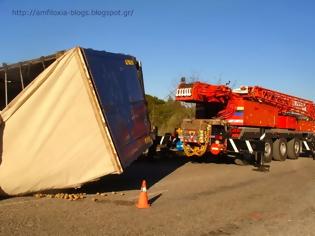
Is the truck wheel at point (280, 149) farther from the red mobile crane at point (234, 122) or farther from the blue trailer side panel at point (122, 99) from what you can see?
the blue trailer side panel at point (122, 99)

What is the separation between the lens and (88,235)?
656 centimetres

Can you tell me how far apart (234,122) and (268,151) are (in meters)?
2.34

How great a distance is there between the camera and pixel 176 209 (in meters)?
8.64

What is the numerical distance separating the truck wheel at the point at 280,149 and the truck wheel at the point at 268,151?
659mm

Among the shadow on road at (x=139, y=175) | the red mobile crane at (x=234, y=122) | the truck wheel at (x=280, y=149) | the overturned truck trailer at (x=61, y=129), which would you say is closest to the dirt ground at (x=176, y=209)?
the shadow on road at (x=139, y=175)

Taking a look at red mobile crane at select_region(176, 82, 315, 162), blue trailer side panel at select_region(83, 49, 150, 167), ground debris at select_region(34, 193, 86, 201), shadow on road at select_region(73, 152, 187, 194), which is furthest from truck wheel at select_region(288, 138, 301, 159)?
ground debris at select_region(34, 193, 86, 201)

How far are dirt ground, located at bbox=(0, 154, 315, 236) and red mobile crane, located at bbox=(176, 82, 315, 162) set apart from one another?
10.8 ft

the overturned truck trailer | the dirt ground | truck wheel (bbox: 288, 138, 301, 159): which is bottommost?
truck wheel (bbox: 288, 138, 301, 159)

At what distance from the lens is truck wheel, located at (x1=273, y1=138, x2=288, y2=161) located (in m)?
19.7

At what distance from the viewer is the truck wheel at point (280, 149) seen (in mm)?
19719

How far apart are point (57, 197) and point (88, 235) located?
292 centimetres

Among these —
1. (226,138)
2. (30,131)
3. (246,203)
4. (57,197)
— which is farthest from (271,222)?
(226,138)

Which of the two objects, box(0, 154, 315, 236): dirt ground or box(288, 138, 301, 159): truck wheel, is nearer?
box(0, 154, 315, 236): dirt ground

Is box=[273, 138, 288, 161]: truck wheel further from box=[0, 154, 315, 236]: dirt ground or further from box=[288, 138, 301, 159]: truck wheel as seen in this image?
box=[0, 154, 315, 236]: dirt ground
